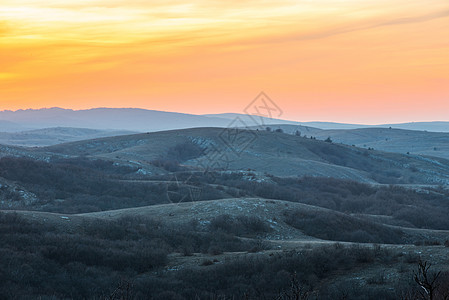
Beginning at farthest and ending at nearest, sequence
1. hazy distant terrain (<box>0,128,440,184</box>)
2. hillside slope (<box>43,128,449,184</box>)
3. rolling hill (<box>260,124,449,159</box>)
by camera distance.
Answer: rolling hill (<box>260,124,449,159</box>) < hillside slope (<box>43,128,449,184</box>) < hazy distant terrain (<box>0,128,440,184</box>)

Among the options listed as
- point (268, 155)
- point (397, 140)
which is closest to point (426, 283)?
point (268, 155)

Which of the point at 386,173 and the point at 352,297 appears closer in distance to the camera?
the point at 352,297

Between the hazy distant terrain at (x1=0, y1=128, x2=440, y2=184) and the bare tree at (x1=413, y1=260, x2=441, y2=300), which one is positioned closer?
the bare tree at (x1=413, y1=260, x2=441, y2=300)

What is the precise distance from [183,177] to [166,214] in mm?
21124

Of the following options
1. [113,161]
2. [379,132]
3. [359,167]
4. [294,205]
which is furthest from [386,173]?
[379,132]

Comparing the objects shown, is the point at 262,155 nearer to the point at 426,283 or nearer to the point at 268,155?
the point at 268,155

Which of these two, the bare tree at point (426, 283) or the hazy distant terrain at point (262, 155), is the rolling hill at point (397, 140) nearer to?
the hazy distant terrain at point (262, 155)

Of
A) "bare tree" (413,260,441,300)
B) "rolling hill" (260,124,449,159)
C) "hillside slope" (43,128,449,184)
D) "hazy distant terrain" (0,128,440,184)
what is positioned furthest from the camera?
"rolling hill" (260,124,449,159)

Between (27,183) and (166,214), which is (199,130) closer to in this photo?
(27,183)

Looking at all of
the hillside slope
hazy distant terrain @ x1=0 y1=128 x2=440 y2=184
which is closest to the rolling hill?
the hillside slope

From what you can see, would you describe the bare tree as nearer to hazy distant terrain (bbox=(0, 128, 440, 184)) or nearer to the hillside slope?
the hillside slope

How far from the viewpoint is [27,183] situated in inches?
1641

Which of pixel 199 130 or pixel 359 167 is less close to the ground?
pixel 199 130

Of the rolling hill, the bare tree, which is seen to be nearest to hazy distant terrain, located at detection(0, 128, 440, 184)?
the rolling hill
